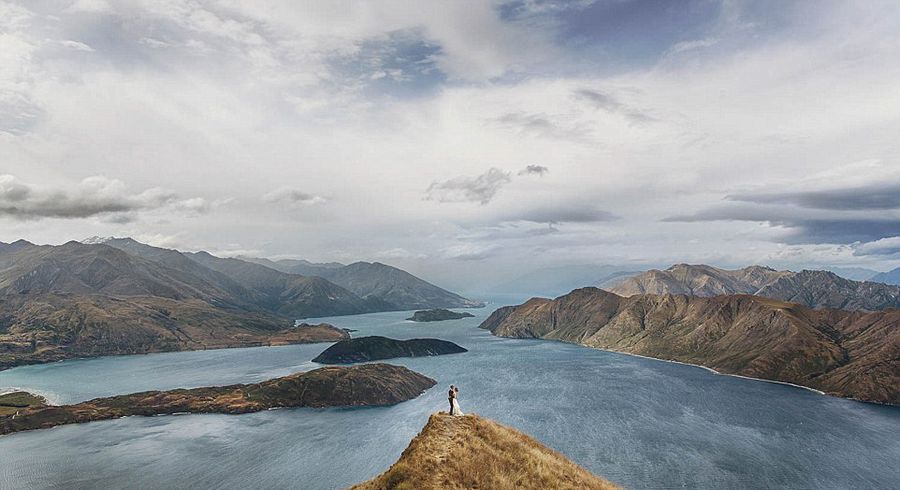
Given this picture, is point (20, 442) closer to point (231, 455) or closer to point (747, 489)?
point (231, 455)

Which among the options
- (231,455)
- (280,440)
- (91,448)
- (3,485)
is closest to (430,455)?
(231,455)

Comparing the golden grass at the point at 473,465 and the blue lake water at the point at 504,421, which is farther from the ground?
the golden grass at the point at 473,465

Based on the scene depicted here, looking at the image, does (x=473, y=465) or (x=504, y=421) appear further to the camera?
(x=504, y=421)

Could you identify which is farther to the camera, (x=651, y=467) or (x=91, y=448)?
(x=91, y=448)

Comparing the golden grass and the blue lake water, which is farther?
the blue lake water

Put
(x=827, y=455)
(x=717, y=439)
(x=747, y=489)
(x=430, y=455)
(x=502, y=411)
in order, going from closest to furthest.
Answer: (x=430, y=455), (x=747, y=489), (x=827, y=455), (x=717, y=439), (x=502, y=411)

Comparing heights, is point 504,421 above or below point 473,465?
below

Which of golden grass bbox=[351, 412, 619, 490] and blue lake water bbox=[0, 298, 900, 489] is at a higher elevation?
golden grass bbox=[351, 412, 619, 490]

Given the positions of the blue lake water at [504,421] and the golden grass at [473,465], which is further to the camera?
the blue lake water at [504,421]
